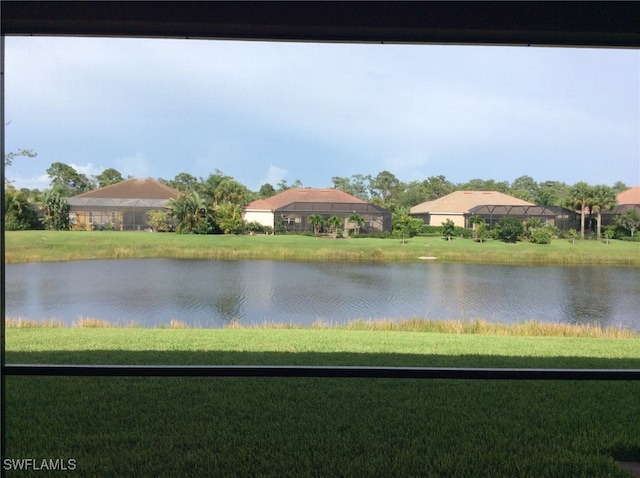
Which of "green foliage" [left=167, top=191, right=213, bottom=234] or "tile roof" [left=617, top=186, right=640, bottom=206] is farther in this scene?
"green foliage" [left=167, top=191, right=213, bottom=234]

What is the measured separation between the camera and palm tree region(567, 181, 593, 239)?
212 inches

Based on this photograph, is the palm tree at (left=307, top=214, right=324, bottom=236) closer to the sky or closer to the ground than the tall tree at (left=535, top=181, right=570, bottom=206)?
closer to the ground

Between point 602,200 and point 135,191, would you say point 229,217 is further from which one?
point 602,200

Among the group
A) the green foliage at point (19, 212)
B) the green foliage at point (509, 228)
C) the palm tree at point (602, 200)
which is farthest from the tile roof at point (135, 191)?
the palm tree at point (602, 200)

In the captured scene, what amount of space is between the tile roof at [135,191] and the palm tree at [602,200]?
4557 millimetres

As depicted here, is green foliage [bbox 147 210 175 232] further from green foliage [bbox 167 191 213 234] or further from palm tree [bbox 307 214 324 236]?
palm tree [bbox 307 214 324 236]

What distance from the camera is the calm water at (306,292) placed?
567 cm

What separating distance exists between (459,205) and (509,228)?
23.7 inches

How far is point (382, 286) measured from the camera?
6273 mm

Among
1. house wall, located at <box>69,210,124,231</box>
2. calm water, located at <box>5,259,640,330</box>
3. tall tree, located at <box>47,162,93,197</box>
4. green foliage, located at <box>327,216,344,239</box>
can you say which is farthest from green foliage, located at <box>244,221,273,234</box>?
tall tree, located at <box>47,162,93,197</box>

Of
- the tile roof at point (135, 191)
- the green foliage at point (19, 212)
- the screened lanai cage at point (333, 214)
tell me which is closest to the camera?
the green foliage at point (19, 212)

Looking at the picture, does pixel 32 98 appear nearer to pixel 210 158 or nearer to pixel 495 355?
pixel 210 158

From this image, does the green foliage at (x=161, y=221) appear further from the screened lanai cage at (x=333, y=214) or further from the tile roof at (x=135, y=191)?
the screened lanai cage at (x=333, y=214)

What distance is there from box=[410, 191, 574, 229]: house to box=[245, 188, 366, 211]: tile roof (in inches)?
32.0
